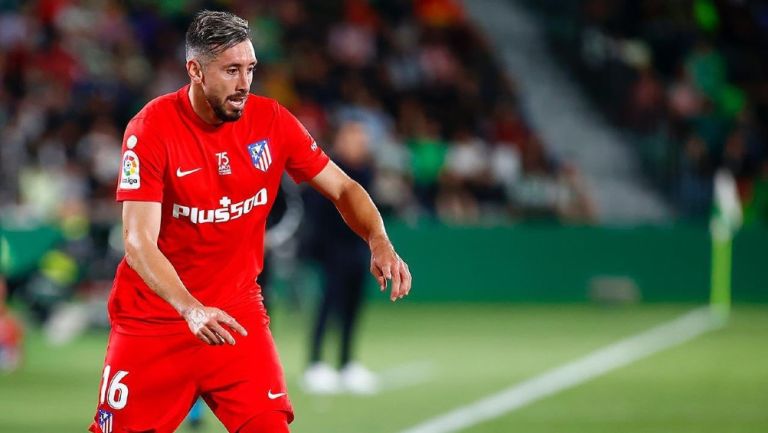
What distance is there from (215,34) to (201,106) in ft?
1.13

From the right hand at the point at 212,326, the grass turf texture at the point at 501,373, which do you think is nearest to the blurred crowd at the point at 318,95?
the grass turf texture at the point at 501,373

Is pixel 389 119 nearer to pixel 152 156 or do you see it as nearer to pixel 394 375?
pixel 394 375

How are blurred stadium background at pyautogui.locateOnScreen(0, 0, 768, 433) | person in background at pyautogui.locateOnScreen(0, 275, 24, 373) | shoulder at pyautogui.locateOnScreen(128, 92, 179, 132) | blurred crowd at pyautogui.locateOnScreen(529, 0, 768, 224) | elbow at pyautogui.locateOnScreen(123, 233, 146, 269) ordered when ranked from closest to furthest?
elbow at pyautogui.locateOnScreen(123, 233, 146, 269) → shoulder at pyautogui.locateOnScreen(128, 92, 179, 132) → person in background at pyautogui.locateOnScreen(0, 275, 24, 373) → blurred stadium background at pyautogui.locateOnScreen(0, 0, 768, 433) → blurred crowd at pyautogui.locateOnScreen(529, 0, 768, 224)

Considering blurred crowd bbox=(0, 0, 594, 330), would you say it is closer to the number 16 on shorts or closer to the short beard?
the number 16 on shorts

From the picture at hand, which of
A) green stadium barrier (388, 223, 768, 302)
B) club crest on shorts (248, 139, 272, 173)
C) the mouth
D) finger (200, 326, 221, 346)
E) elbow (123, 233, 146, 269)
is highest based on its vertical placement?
the mouth

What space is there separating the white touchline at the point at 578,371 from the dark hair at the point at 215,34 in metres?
5.15

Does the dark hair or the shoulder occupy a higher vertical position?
the dark hair

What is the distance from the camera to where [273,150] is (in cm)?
632

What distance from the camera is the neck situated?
20.1 feet

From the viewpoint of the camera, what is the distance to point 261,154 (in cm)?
627

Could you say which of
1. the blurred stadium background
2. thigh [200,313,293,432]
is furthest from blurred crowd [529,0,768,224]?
thigh [200,313,293,432]

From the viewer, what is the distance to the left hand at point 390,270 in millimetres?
6055

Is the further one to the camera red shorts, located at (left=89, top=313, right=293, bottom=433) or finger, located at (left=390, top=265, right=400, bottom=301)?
red shorts, located at (left=89, top=313, right=293, bottom=433)

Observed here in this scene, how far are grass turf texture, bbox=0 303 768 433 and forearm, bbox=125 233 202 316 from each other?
494 cm
